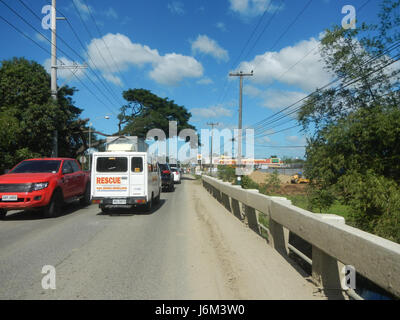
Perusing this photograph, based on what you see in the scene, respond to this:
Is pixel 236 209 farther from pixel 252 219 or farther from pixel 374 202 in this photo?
pixel 374 202

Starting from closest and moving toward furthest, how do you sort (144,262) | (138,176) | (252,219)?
(144,262) < (252,219) < (138,176)

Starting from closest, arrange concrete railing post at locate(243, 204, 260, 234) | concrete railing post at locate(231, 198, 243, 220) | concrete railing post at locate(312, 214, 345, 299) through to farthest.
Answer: concrete railing post at locate(312, 214, 345, 299)
concrete railing post at locate(243, 204, 260, 234)
concrete railing post at locate(231, 198, 243, 220)

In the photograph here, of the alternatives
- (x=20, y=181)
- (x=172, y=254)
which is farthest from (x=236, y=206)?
(x=20, y=181)

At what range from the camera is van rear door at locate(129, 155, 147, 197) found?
12000 mm

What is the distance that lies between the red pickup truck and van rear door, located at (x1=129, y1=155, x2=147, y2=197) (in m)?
2.35

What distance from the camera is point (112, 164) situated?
12219mm

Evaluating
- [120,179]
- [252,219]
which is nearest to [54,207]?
[120,179]

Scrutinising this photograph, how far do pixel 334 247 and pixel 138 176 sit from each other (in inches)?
355

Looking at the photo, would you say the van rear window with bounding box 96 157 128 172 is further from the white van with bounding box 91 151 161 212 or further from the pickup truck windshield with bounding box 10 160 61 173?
the pickup truck windshield with bounding box 10 160 61 173

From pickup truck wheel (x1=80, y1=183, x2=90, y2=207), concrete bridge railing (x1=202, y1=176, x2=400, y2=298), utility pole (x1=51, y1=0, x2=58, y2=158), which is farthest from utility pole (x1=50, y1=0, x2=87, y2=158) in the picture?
concrete bridge railing (x1=202, y1=176, x2=400, y2=298)

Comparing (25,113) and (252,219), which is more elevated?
(25,113)

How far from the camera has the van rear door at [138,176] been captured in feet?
39.4
